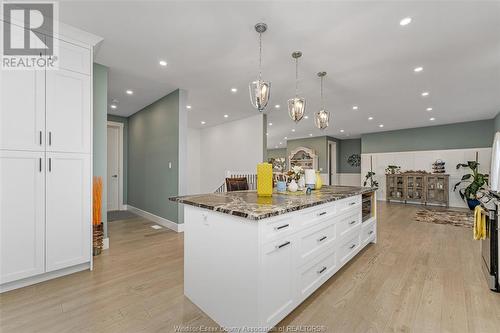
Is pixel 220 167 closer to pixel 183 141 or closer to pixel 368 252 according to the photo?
pixel 183 141

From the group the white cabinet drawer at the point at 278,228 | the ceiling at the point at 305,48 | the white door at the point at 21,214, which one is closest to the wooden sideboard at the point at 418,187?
the ceiling at the point at 305,48

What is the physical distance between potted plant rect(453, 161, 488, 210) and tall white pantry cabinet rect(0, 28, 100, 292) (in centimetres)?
857

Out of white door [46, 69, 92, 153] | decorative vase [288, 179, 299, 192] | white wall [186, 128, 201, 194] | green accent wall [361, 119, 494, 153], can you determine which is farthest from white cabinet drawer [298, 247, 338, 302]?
green accent wall [361, 119, 494, 153]

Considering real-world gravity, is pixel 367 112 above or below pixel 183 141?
above

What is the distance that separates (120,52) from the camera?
2900mm

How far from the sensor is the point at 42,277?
90.7 inches

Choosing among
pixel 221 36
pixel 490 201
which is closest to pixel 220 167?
pixel 221 36

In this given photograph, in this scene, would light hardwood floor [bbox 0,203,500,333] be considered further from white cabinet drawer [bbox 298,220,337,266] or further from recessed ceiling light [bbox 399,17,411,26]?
recessed ceiling light [bbox 399,17,411,26]

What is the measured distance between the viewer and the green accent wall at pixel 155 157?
434 cm

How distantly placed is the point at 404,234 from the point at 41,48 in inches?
231

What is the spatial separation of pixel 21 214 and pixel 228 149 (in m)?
5.24

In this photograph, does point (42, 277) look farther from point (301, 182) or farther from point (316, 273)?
point (301, 182)

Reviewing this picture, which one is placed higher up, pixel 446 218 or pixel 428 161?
pixel 428 161

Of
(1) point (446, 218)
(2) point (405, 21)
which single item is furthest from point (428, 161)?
(2) point (405, 21)
